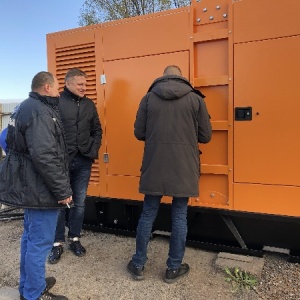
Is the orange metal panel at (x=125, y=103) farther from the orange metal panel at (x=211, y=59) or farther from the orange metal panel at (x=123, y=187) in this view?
the orange metal panel at (x=211, y=59)

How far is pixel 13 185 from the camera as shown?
2.56 meters

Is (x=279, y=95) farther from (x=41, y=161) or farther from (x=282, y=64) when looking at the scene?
(x=41, y=161)

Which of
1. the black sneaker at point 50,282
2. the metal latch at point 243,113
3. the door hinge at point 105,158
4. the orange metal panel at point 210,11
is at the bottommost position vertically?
the black sneaker at point 50,282

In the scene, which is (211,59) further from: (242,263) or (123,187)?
(242,263)

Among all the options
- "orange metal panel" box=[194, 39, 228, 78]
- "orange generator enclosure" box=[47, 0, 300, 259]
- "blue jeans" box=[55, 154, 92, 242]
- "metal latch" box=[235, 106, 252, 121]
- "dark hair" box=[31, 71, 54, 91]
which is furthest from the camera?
"blue jeans" box=[55, 154, 92, 242]

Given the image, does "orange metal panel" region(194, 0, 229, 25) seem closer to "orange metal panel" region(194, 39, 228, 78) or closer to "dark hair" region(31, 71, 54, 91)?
"orange metal panel" region(194, 39, 228, 78)

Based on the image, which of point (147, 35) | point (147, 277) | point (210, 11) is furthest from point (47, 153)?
point (210, 11)

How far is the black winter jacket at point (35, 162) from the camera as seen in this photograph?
246 centimetres

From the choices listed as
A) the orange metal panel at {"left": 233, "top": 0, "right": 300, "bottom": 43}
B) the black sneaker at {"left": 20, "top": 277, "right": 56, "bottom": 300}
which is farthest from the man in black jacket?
the orange metal panel at {"left": 233, "top": 0, "right": 300, "bottom": 43}

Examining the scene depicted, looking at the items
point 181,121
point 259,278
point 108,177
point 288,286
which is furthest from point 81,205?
point 288,286

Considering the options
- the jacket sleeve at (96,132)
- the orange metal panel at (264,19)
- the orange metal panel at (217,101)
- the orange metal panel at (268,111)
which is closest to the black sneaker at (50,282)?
the jacket sleeve at (96,132)

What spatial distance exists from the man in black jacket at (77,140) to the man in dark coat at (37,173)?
859 millimetres

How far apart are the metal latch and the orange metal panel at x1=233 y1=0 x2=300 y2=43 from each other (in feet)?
2.05

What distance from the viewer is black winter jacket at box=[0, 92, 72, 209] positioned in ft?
8.07
